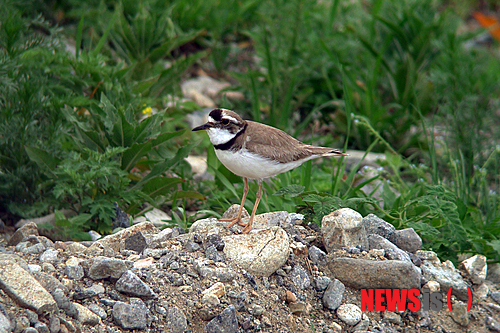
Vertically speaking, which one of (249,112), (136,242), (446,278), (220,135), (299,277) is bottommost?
(249,112)

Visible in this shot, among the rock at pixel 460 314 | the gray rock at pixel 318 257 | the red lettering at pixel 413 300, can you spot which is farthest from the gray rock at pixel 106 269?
the rock at pixel 460 314

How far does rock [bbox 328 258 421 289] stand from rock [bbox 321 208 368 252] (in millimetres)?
189

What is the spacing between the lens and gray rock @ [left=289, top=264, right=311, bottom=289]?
369cm

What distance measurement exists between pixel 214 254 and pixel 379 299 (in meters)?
1.24

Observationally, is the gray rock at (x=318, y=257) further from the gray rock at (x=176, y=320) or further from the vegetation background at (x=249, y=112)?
the gray rock at (x=176, y=320)

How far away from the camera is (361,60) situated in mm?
7742

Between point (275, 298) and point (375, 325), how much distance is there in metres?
0.72

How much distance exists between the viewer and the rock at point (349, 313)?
3533 mm

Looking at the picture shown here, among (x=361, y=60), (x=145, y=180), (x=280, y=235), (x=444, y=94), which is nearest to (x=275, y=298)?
(x=280, y=235)

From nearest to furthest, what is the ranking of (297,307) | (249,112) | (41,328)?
(41,328) → (297,307) → (249,112)

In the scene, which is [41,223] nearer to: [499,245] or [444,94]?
[499,245]

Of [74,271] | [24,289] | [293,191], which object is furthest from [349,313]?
[24,289]

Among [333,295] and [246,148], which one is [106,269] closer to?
[246,148]

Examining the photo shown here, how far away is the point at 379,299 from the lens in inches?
147
